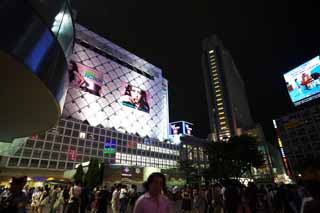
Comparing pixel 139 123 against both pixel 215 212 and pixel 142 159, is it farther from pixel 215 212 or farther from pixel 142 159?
pixel 215 212

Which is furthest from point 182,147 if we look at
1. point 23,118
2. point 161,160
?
point 23,118

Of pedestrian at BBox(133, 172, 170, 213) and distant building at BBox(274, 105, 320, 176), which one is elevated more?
distant building at BBox(274, 105, 320, 176)

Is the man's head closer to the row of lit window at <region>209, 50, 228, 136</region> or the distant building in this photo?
the distant building

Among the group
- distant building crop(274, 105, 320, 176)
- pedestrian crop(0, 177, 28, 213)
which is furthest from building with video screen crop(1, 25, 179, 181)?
pedestrian crop(0, 177, 28, 213)

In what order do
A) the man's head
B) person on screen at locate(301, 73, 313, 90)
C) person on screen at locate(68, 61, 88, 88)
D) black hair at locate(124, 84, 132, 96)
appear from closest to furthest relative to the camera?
the man's head < person on screen at locate(301, 73, 313, 90) < person on screen at locate(68, 61, 88, 88) < black hair at locate(124, 84, 132, 96)

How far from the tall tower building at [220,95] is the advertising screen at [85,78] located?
6805cm

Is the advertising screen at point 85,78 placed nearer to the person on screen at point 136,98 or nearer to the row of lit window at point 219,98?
the person on screen at point 136,98

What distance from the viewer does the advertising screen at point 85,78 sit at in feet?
189

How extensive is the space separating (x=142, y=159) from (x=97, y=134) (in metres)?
16.5

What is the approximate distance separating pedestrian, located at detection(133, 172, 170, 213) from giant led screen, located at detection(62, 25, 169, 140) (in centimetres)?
5760

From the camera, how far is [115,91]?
7006 cm

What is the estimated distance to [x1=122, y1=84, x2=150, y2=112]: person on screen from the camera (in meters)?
71.6

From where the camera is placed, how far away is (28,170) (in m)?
39.2

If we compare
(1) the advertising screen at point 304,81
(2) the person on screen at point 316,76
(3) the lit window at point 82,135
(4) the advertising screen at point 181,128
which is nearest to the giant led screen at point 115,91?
(4) the advertising screen at point 181,128
